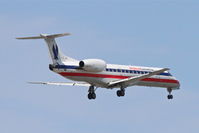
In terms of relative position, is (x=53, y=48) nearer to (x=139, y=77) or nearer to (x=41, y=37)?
(x=41, y=37)

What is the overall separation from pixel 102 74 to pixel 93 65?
2.74 m

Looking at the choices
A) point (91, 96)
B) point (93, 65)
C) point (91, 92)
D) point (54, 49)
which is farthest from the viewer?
point (91, 96)

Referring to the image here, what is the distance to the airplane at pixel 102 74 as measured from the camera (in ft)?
295

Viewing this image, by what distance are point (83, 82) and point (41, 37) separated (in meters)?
11.9

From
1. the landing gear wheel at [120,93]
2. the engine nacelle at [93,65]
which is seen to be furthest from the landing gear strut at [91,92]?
the engine nacelle at [93,65]

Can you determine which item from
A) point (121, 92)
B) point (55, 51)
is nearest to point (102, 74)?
point (121, 92)

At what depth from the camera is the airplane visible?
89812 mm

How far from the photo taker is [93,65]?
298 ft

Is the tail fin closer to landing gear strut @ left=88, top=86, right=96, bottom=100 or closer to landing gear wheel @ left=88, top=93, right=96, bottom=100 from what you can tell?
landing gear strut @ left=88, top=86, right=96, bottom=100

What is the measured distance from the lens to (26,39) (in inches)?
3509

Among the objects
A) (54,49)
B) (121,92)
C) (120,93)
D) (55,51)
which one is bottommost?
(120,93)

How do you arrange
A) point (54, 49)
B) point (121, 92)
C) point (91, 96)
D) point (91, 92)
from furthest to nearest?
point (91, 96) → point (91, 92) → point (121, 92) → point (54, 49)

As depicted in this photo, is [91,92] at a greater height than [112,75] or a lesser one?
lesser

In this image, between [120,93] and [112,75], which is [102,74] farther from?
[120,93]
